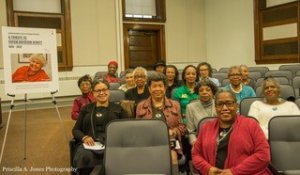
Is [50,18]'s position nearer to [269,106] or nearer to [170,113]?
[170,113]

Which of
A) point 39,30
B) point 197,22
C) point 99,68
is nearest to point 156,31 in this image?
point 197,22

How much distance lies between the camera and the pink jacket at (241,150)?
193 centimetres

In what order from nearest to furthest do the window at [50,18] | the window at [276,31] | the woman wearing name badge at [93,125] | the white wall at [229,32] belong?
the woman wearing name badge at [93,125]
the window at [50,18]
the window at [276,31]
the white wall at [229,32]

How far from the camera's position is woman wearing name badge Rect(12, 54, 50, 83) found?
3764mm

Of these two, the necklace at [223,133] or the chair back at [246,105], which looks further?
the chair back at [246,105]

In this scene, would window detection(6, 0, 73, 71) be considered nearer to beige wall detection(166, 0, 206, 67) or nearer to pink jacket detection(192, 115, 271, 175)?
beige wall detection(166, 0, 206, 67)

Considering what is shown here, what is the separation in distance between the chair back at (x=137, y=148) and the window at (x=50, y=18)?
623 cm

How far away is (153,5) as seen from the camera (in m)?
9.81

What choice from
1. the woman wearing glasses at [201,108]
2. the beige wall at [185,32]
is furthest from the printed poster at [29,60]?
the beige wall at [185,32]

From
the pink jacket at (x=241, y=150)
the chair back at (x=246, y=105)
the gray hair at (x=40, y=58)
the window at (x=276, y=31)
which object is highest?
the window at (x=276, y=31)

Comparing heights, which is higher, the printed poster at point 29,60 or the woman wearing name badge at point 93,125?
the printed poster at point 29,60

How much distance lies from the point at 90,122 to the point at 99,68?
5978mm

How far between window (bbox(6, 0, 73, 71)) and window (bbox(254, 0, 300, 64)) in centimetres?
513

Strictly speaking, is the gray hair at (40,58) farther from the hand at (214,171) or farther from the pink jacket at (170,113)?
the hand at (214,171)
